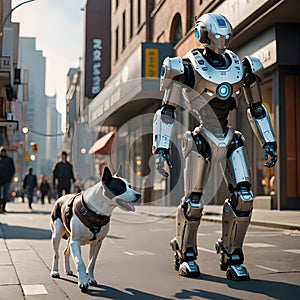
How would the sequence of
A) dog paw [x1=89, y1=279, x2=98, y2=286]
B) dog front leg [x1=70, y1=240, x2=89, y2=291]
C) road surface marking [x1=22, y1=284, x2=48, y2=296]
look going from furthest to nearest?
dog paw [x1=89, y1=279, x2=98, y2=286], dog front leg [x1=70, y1=240, x2=89, y2=291], road surface marking [x1=22, y1=284, x2=48, y2=296]

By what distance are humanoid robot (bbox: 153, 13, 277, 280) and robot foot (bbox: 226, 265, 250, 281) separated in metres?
0.01

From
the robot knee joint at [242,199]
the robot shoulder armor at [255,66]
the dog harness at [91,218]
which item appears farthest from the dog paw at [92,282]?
the robot shoulder armor at [255,66]

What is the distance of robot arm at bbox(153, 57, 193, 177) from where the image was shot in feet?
17.6

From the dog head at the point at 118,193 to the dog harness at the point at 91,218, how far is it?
0.58 feet

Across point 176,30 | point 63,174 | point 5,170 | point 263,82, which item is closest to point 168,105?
point 63,174

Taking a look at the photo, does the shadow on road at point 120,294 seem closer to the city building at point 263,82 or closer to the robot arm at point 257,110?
the robot arm at point 257,110

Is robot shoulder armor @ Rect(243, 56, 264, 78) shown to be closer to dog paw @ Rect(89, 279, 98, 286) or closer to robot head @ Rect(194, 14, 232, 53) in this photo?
robot head @ Rect(194, 14, 232, 53)

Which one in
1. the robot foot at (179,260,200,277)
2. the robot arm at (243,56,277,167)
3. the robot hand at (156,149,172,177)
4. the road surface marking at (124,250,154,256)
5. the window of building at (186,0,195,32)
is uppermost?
the window of building at (186,0,195,32)

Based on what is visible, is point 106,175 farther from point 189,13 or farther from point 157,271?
point 189,13

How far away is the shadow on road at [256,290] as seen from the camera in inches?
174

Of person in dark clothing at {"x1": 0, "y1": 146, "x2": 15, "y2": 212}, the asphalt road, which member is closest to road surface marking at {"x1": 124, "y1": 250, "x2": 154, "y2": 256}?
the asphalt road

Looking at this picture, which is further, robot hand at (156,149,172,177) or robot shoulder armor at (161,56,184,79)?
robot shoulder armor at (161,56,184,79)

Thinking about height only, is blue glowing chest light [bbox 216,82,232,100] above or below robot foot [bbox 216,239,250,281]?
above

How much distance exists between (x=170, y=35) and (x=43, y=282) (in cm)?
2235
